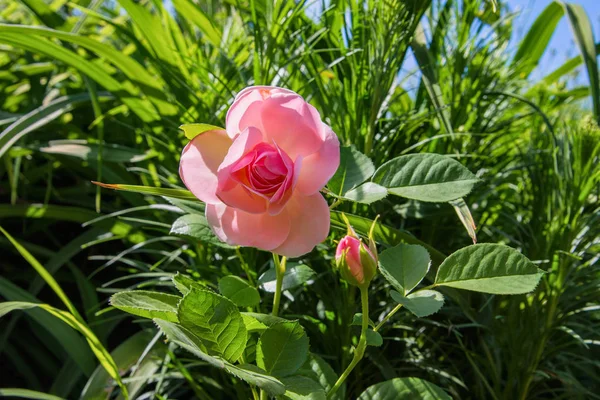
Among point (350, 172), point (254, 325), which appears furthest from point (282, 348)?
point (350, 172)

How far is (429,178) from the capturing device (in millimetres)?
378

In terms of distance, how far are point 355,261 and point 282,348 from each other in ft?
0.25

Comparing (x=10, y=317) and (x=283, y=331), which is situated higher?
(x=283, y=331)

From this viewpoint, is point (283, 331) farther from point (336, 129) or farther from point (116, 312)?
point (116, 312)

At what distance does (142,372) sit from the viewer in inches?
25.9

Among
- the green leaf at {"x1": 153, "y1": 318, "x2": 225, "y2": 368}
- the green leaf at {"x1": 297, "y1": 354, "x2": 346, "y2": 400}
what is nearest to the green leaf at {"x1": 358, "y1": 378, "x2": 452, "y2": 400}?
the green leaf at {"x1": 297, "y1": 354, "x2": 346, "y2": 400}

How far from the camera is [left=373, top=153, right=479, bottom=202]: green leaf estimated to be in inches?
14.6

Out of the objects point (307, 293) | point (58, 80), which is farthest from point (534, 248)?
point (58, 80)

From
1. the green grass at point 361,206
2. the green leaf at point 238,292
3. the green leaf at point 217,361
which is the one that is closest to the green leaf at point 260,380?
the green leaf at point 217,361

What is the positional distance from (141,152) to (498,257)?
2.14 feet

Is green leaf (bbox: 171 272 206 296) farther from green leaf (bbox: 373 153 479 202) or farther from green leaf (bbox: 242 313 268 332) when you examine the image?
green leaf (bbox: 373 153 479 202)

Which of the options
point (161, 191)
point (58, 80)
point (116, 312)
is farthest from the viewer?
point (58, 80)

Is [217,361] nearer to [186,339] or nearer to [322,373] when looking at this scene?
[186,339]

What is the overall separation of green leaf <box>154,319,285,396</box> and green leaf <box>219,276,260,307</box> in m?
0.07
